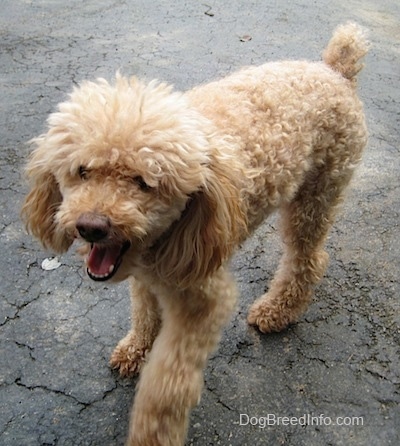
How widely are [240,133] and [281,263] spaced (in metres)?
1.17

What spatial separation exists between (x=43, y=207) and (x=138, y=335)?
37.5 inches

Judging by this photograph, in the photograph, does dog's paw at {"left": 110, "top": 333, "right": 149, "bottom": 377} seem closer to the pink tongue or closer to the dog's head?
the dog's head

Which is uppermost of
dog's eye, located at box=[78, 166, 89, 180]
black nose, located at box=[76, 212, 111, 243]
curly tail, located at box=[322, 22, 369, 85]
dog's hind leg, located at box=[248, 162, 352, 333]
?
curly tail, located at box=[322, 22, 369, 85]

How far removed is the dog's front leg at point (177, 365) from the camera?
78.7 inches

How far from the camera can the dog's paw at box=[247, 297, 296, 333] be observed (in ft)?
9.28

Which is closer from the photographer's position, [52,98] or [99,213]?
[99,213]

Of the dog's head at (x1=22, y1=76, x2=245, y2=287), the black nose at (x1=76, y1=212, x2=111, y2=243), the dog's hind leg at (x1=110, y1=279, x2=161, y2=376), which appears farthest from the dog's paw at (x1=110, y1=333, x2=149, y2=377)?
the black nose at (x1=76, y1=212, x2=111, y2=243)

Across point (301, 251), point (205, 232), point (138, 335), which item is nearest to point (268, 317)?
point (301, 251)

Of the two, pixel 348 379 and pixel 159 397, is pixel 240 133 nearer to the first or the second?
pixel 159 397

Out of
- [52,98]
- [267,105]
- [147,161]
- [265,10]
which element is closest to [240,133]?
[267,105]

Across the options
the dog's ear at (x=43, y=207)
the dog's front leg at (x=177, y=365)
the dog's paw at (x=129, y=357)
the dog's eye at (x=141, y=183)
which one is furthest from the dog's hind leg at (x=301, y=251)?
the dog's ear at (x=43, y=207)

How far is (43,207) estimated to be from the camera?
2012 mm

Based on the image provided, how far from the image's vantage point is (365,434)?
2377 millimetres

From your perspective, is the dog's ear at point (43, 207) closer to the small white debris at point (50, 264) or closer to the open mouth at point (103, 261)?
the open mouth at point (103, 261)
